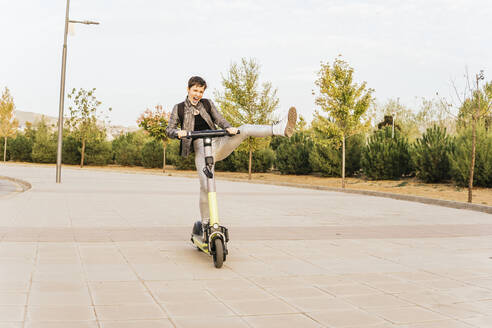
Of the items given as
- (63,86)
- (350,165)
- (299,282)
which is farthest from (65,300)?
(350,165)

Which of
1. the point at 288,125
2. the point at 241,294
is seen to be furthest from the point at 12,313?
the point at 288,125

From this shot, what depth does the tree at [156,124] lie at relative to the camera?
113 ft

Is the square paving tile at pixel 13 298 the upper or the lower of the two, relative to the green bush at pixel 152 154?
lower

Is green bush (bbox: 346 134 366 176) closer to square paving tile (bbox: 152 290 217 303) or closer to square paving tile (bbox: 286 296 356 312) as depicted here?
square paving tile (bbox: 286 296 356 312)

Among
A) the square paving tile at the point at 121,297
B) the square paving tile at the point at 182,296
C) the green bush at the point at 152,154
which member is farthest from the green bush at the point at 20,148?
the square paving tile at the point at 182,296

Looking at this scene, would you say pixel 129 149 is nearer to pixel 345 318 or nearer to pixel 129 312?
pixel 129 312

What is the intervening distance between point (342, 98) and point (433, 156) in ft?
15.2

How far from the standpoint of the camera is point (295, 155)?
30719 millimetres

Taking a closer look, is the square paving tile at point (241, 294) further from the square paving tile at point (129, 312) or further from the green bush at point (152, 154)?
the green bush at point (152, 154)

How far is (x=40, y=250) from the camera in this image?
6.11 m

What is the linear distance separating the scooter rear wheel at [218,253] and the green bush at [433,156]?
691 inches

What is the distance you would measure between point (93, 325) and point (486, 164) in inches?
706

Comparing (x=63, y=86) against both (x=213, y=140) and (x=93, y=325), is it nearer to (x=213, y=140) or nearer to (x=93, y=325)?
(x=213, y=140)

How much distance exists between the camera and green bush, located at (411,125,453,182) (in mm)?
21389
